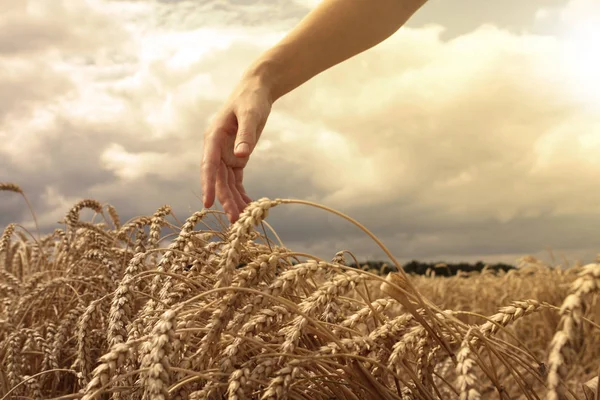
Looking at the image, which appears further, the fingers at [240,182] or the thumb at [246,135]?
the fingers at [240,182]

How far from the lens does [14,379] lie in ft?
6.80

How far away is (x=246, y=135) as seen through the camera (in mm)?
1838

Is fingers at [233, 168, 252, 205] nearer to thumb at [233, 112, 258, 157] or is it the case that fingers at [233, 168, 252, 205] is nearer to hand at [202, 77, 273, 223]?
hand at [202, 77, 273, 223]

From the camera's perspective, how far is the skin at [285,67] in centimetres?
199

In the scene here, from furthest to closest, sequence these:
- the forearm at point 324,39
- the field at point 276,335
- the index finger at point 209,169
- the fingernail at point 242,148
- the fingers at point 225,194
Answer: the forearm at point 324,39 < the fingers at point 225,194 < the index finger at point 209,169 < the fingernail at point 242,148 < the field at point 276,335

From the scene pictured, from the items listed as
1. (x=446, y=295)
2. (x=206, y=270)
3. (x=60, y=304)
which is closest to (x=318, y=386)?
(x=206, y=270)

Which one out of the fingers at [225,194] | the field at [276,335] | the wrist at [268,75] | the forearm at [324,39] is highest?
the forearm at [324,39]

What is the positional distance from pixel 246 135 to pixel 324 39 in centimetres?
64

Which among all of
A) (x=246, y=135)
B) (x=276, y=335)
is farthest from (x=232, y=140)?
(x=276, y=335)

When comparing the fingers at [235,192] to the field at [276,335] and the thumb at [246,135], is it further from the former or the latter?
the thumb at [246,135]

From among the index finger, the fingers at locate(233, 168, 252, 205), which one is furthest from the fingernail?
the fingers at locate(233, 168, 252, 205)

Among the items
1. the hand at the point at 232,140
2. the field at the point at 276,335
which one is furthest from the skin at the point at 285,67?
the field at the point at 276,335

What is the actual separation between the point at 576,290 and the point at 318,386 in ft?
2.19

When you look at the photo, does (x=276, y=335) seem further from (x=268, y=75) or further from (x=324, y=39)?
(x=324, y=39)
